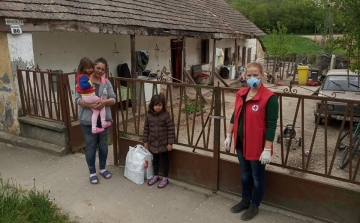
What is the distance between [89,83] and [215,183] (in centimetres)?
206

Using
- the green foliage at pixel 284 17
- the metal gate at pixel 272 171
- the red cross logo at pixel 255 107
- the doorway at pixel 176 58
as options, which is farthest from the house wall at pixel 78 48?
the green foliage at pixel 284 17

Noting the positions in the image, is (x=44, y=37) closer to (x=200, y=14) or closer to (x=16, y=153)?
(x=16, y=153)

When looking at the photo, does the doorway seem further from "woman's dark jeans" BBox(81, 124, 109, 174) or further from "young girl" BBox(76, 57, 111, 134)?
"young girl" BBox(76, 57, 111, 134)

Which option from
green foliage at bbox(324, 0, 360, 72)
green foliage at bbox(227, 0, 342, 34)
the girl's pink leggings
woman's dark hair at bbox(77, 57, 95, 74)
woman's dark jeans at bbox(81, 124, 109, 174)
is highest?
green foliage at bbox(227, 0, 342, 34)

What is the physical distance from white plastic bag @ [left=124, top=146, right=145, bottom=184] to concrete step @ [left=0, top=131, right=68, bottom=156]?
1606 millimetres

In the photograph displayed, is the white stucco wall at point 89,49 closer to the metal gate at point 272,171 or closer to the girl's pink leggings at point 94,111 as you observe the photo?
the metal gate at point 272,171

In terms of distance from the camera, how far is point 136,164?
405cm

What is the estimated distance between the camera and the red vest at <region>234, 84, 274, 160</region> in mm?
2994

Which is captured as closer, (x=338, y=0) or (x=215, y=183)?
(x=338, y=0)

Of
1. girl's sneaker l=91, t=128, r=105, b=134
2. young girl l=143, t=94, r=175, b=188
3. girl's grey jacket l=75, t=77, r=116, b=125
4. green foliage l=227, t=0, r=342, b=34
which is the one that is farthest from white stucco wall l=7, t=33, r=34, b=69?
green foliage l=227, t=0, r=342, b=34

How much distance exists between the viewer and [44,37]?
704cm

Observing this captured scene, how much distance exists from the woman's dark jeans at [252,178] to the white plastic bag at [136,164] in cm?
140

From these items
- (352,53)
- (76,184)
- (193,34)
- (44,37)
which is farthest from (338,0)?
(193,34)

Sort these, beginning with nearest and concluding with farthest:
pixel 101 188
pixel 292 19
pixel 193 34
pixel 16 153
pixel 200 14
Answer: pixel 101 188
pixel 16 153
pixel 193 34
pixel 200 14
pixel 292 19
